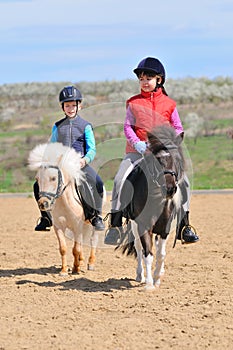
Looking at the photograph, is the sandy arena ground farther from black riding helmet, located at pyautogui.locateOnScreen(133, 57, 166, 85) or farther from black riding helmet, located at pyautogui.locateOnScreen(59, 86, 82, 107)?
black riding helmet, located at pyautogui.locateOnScreen(133, 57, 166, 85)

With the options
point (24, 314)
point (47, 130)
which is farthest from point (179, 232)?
point (47, 130)

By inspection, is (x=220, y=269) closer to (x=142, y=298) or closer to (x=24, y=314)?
(x=142, y=298)

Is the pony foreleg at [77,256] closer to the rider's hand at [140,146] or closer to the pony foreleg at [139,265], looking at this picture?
the pony foreleg at [139,265]

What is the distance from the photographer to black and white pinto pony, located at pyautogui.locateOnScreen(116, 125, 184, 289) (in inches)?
304

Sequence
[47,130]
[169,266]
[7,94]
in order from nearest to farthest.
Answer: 1. [169,266]
2. [47,130]
3. [7,94]

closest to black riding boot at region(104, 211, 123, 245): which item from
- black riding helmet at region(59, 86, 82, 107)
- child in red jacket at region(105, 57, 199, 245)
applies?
child in red jacket at region(105, 57, 199, 245)

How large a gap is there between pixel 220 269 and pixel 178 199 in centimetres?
192

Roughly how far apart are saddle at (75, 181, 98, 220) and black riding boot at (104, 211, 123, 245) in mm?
727

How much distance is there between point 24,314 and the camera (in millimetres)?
7180

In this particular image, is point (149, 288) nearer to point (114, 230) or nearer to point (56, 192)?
point (114, 230)

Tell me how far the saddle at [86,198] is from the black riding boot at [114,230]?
73cm

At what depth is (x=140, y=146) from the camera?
787 centimetres

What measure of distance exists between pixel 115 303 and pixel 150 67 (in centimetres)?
286

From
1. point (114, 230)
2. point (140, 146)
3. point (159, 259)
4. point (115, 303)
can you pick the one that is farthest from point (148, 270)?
point (140, 146)
